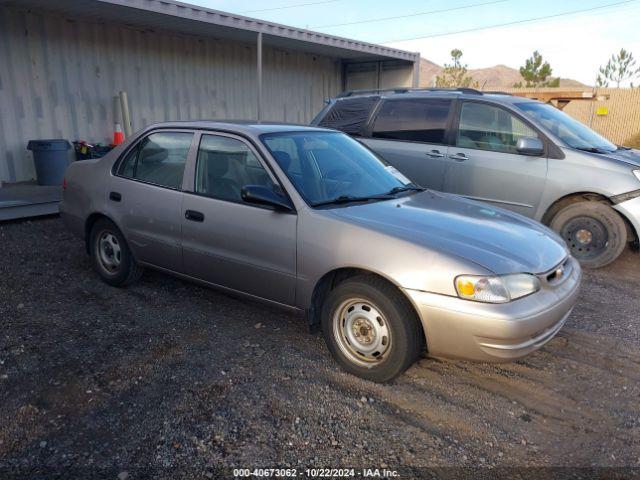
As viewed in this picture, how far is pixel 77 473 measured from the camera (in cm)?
242

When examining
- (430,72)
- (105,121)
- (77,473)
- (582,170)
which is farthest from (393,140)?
(430,72)

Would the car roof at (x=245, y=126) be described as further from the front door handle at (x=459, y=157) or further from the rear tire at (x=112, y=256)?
the front door handle at (x=459, y=157)

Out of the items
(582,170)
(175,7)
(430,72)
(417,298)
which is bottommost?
(417,298)

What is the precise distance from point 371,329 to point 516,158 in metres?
3.71

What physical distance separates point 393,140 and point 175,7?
486cm

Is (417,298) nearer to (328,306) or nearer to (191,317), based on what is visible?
(328,306)

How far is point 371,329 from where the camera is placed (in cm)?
318

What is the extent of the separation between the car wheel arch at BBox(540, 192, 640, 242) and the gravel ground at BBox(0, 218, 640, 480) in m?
1.52

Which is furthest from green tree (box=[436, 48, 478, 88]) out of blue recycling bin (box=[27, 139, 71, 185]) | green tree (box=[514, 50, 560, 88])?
blue recycling bin (box=[27, 139, 71, 185])

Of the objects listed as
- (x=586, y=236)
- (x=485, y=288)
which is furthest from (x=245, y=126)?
(x=586, y=236)

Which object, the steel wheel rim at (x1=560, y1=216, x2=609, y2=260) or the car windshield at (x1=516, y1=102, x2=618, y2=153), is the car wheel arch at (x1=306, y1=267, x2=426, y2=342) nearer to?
the steel wheel rim at (x1=560, y1=216, x2=609, y2=260)

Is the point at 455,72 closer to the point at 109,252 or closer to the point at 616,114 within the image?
the point at 616,114

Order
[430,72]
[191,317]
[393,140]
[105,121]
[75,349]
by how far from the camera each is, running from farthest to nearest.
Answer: [430,72] → [105,121] → [393,140] → [191,317] → [75,349]

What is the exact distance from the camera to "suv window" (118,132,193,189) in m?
4.21
